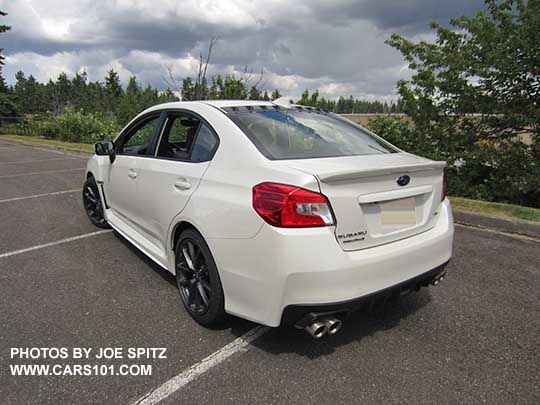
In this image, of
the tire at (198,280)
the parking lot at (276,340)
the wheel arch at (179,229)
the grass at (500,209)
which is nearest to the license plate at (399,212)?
the parking lot at (276,340)

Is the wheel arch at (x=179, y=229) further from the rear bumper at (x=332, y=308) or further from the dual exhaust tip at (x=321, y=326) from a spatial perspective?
the dual exhaust tip at (x=321, y=326)

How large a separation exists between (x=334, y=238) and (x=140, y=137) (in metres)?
3.08

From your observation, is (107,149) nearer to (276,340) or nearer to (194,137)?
(194,137)

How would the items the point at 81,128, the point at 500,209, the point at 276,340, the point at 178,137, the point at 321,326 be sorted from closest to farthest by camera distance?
the point at 321,326
the point at 276,340
the point at 178,137
the point at 500,209
the point at 81,128

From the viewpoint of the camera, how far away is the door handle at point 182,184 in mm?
2618

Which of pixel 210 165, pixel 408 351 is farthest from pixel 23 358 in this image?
pixel 408 351

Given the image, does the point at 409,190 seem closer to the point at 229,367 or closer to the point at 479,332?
the point at 479,332

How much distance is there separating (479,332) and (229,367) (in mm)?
1720

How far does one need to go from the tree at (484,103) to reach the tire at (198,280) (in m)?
4.85

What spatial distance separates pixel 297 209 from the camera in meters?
1.97

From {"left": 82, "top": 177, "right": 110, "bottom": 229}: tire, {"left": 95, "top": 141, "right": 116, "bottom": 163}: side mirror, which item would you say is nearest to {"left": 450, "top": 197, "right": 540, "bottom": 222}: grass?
{"left": 95, "top": 141, "right": 116, "bottom": 163}: side mirror

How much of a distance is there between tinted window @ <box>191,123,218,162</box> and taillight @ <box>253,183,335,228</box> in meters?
0.79

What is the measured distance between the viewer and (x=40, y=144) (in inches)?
680

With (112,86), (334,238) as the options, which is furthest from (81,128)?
(112,86)
